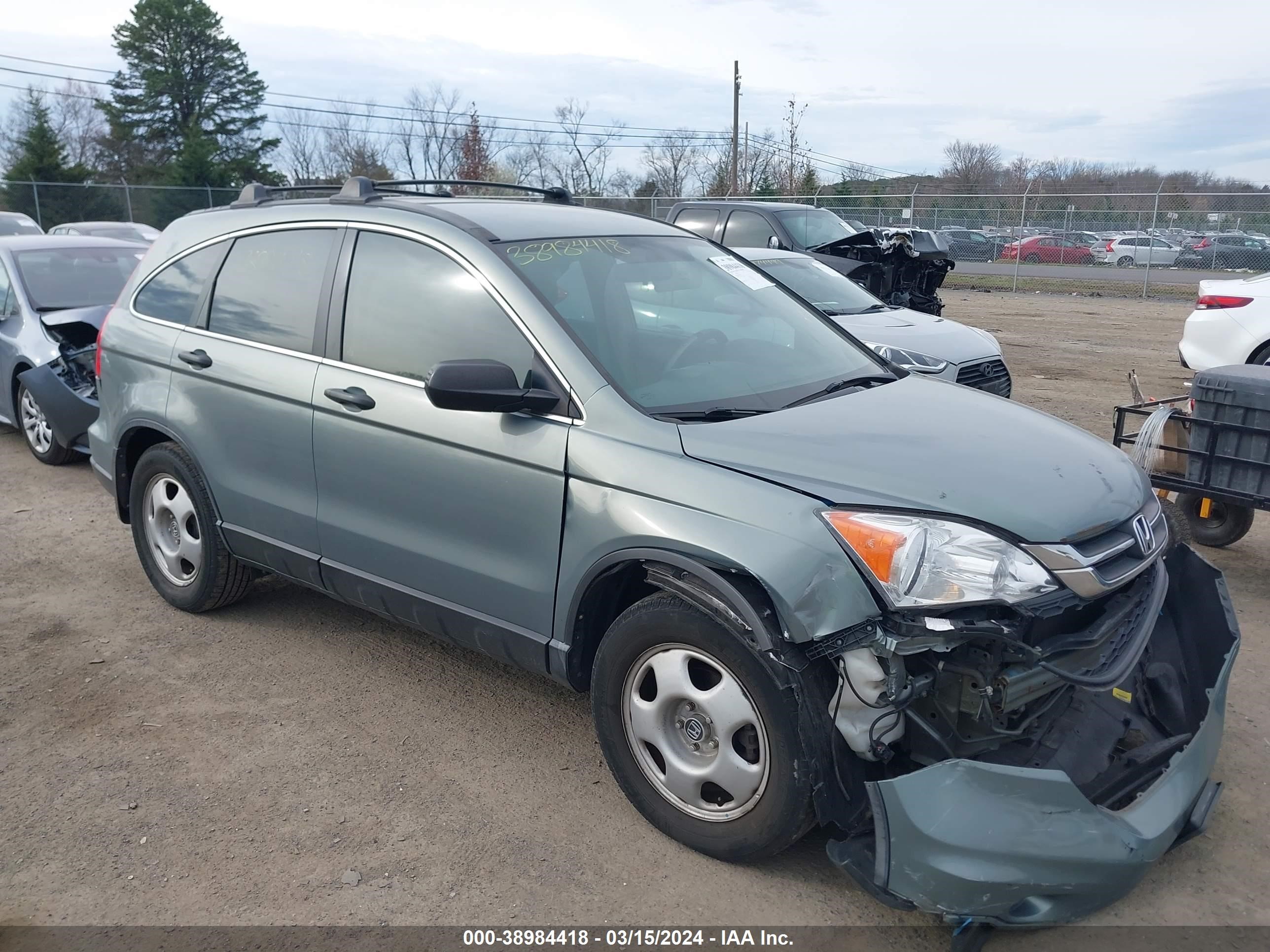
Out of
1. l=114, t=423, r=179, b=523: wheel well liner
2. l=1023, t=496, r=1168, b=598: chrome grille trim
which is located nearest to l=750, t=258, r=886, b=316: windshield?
l=114, t=423, r=179, b=523: wheel well liner

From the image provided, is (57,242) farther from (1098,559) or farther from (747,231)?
(1098,559)

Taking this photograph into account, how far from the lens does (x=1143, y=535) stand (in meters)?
3.07

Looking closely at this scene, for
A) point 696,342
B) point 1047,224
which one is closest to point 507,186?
point 696,342

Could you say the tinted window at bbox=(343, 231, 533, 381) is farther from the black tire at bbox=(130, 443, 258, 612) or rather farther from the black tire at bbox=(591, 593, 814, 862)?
the black tire at bbox=(130, 443, 258, 612)

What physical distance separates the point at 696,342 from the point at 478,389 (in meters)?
0.93

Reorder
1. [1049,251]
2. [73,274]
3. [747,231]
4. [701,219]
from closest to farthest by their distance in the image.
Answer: [73,274]
[747,231]
[701,219]
[1049,251]

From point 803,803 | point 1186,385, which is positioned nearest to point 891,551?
point 803,803

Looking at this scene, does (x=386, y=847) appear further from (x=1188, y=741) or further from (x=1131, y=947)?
(x=1188, y=741)

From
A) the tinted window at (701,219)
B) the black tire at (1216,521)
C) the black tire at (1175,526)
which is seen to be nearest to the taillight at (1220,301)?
the black tire at (1216,521)

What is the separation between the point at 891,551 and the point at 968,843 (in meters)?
0.74

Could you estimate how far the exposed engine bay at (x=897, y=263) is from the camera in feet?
40.3

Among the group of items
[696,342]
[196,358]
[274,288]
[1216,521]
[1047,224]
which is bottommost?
[1216,521]

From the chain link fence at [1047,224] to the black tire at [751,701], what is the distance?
57.5 feet

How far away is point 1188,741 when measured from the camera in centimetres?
294
